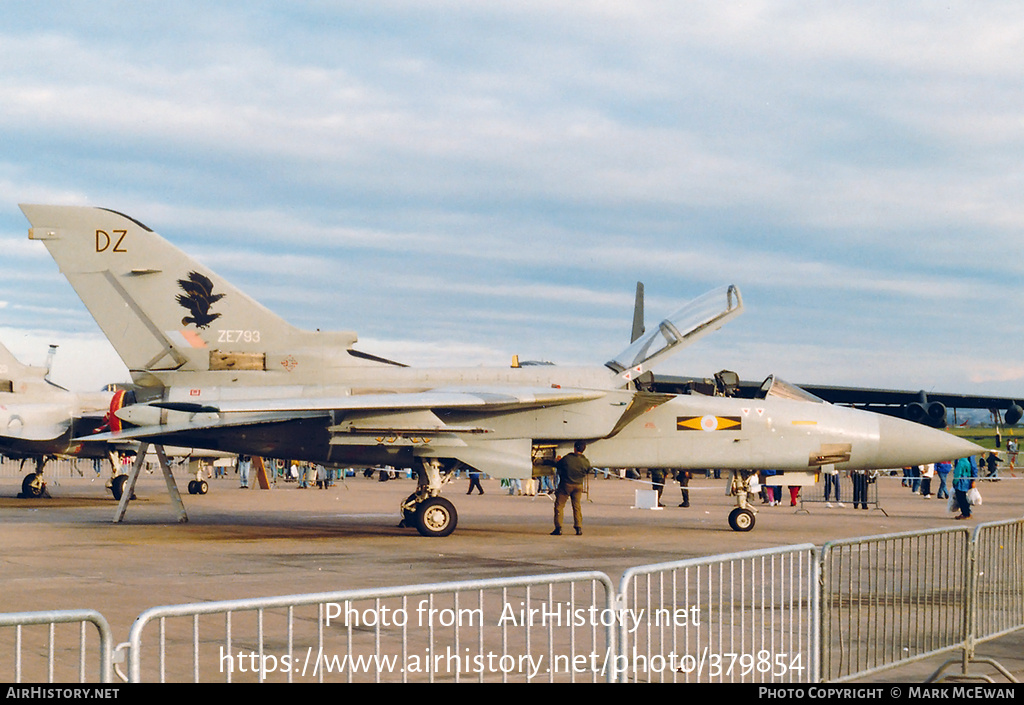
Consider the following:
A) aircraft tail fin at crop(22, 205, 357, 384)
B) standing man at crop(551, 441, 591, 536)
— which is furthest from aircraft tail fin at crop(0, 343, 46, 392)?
standing man at crop(551, 441, 591, 536)

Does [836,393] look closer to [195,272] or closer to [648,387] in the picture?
[648,387]

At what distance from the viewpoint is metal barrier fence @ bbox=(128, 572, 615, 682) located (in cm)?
433

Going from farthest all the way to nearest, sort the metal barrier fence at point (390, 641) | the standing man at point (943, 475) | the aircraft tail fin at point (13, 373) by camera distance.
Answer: the standing man at point (943, 475)
the aircraft tail fin at point (13, 373)
the metal barrier fence at point (390, 641)

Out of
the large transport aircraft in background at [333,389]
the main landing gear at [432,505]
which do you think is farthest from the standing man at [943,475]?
the main landing gear at [432,505]

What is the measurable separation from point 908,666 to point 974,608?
629 millimetres

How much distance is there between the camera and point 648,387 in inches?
648

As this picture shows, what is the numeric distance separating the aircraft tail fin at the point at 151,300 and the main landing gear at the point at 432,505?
2524 millimetres

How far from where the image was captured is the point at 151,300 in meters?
15.8

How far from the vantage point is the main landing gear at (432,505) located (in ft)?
51.6

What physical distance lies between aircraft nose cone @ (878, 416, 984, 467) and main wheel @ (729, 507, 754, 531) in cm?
230

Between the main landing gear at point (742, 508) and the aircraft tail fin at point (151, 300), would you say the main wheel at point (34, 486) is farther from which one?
the main landing gear at point (742, 508)

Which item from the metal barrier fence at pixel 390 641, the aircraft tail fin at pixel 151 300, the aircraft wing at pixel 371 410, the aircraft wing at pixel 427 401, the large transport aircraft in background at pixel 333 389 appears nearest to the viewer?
the metal barrier fence at pixel 390 641

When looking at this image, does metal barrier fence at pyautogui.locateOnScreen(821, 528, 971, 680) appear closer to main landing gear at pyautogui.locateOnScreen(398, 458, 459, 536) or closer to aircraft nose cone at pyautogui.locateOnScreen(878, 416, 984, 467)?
main landing gear at pyautogui.locateOnScreen(398, 458, 459, 536)
